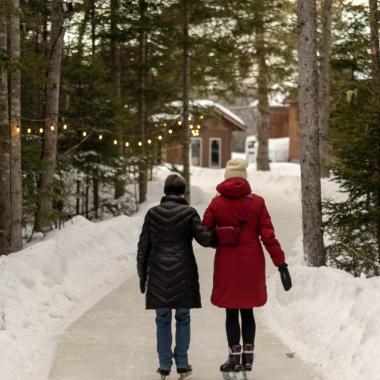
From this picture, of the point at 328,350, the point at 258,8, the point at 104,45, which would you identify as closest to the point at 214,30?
the point at 258,8

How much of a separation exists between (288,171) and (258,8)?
21.9 meters

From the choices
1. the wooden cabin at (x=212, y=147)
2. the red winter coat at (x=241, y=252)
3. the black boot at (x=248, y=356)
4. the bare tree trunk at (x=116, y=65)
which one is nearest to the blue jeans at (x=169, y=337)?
the red winter coat at (x=241, y=252)

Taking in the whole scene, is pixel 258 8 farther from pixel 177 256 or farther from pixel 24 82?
pixel 177 256

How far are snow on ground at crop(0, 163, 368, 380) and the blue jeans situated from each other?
1.31 meters

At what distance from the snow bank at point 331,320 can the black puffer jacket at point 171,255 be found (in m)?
1.69

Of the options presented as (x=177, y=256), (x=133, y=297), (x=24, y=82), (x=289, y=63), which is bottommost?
(x=133, y=297)


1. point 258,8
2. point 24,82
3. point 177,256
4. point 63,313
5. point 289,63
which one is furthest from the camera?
point 289,63

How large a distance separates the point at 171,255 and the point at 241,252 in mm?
705

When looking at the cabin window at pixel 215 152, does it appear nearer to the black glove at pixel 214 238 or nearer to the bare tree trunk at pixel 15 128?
the bare tree trunk at pixel 15 128

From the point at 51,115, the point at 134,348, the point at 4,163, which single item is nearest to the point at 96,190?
the point at 51,115

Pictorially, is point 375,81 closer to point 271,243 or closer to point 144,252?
point 271,243

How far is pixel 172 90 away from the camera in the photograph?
25953 mm

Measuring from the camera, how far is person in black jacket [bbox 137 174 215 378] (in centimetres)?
609

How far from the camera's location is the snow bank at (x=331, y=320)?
618 cm
